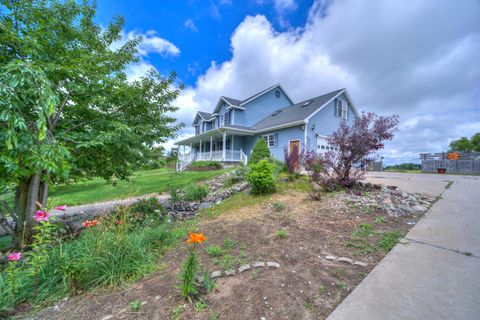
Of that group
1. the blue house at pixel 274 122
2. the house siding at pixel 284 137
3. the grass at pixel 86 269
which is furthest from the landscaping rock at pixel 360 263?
the house siding at pixel 284 137

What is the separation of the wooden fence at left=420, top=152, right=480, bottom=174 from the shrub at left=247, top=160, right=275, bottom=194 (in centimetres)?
1541

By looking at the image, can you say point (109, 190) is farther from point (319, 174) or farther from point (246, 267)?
point (246, 267)

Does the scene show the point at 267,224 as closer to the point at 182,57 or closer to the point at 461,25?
the point at 461,25

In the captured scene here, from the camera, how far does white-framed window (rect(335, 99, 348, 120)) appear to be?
1452 centimetres

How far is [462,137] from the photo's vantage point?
27.3 m

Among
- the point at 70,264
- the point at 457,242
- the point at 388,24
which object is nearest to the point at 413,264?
the point at 457,242

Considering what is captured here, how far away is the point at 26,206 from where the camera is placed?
11.3 ft

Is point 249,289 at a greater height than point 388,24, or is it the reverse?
point 388,24

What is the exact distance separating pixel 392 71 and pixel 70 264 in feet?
48.8

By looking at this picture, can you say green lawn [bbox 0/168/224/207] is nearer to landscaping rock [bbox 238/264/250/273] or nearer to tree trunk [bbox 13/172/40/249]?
tree trunk [bbox 13/172/40/249]

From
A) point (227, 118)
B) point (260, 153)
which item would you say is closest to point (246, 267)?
point (260, 153)

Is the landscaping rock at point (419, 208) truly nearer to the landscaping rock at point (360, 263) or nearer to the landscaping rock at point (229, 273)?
the landscaping rock at point (360, 263)

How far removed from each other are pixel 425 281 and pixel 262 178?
4077 millimetres

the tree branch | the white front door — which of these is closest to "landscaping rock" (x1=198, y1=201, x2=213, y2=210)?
the tree branch
